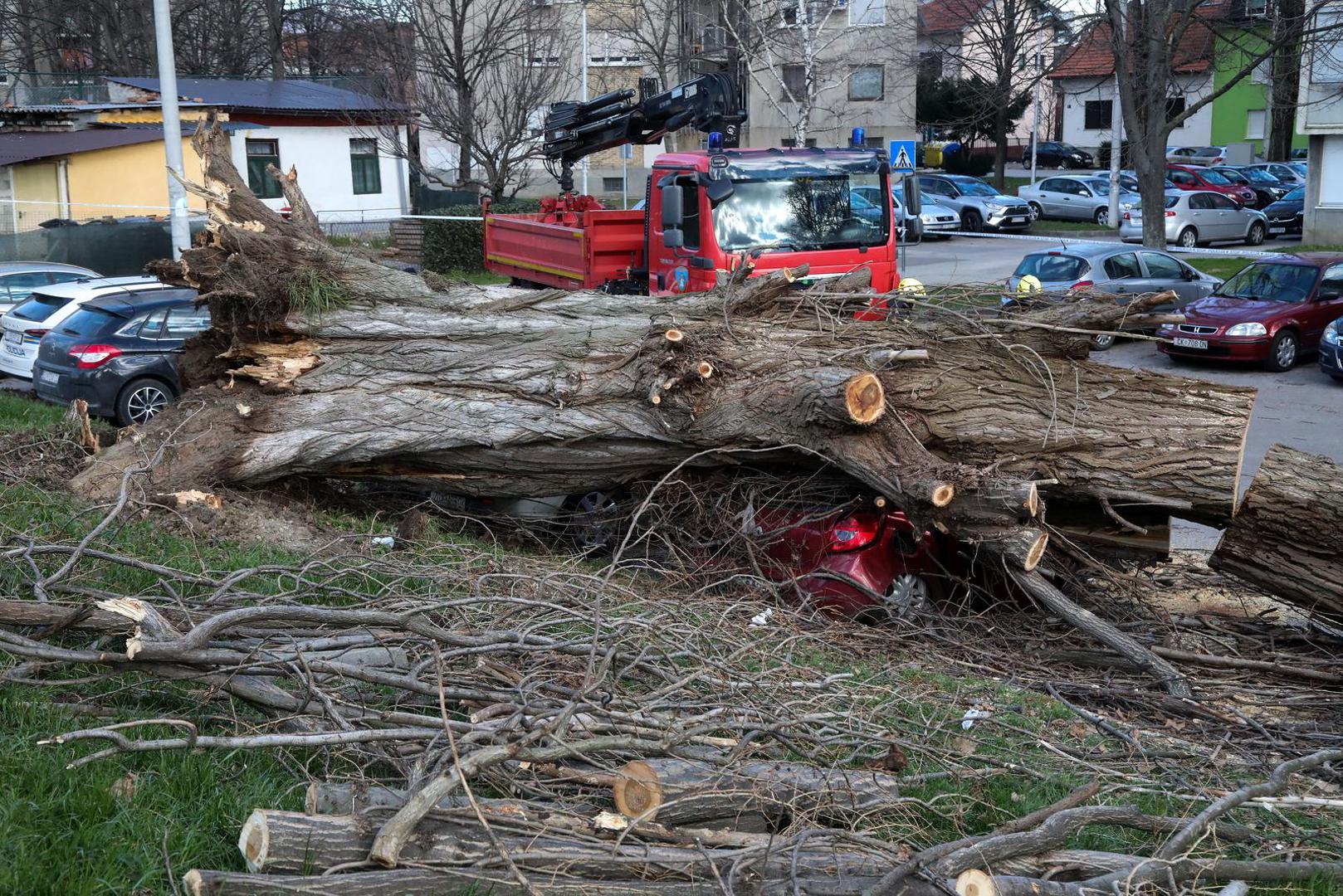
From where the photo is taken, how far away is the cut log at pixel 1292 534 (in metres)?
6.82

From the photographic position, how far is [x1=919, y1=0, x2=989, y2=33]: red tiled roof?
1550 inches

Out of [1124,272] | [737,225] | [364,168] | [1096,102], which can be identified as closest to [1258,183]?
[1096,102]

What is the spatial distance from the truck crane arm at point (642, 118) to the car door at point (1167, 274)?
351 inches

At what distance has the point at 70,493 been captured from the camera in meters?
8.32

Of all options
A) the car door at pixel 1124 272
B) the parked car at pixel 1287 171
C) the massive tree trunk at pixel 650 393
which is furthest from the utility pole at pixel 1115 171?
the massive tree trunk at pixel 650 393

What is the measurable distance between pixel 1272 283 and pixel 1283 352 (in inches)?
57.7

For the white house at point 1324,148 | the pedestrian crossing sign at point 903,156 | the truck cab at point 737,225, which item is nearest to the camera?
the truck cab at point 737,225

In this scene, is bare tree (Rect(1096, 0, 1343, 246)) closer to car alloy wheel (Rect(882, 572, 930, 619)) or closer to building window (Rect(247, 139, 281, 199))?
car alloy wheel (Rect(882, 572, 930, 619))

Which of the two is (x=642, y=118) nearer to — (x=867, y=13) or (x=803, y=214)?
(x=803, y=214)

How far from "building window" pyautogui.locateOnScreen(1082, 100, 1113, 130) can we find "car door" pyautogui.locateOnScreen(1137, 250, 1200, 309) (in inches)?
1624

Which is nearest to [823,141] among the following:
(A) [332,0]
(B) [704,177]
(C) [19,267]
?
(A) [332,0]

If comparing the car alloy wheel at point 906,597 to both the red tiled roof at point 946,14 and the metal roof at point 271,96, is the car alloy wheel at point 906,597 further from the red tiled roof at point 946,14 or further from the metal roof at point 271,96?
the red tiled roof at point 946,14

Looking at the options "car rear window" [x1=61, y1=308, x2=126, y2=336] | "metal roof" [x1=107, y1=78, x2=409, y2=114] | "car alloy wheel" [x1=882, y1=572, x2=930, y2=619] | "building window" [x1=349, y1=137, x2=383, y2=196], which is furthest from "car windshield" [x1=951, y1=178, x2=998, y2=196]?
"car alloy wheel" [x1=882, y1=572, x2=930, y2=619]

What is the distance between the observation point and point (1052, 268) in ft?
65.0
